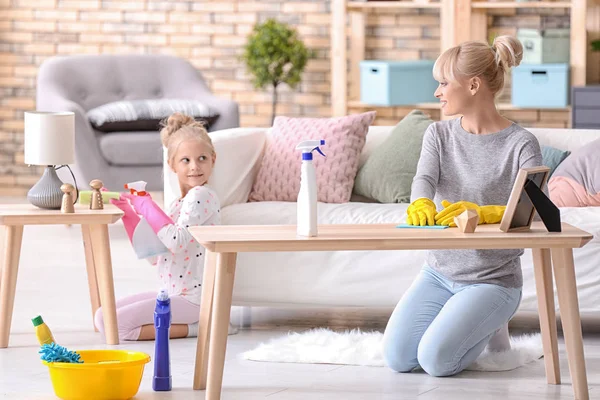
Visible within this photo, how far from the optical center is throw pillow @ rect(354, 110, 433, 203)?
12.4 ft

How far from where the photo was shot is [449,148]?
2902 millimetres

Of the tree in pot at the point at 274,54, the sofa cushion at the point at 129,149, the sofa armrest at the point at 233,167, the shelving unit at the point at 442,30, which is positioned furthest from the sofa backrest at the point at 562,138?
the tree in pot at the point at 274,54

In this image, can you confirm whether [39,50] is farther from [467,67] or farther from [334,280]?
[467,67]

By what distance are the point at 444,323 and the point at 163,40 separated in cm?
459

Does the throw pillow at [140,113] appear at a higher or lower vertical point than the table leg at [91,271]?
higher

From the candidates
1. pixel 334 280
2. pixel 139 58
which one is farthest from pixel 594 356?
pixel 139 58

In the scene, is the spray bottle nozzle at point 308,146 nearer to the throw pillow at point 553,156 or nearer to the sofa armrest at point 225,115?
the throw pillow at point 553,156

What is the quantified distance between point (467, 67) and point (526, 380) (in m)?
0.86

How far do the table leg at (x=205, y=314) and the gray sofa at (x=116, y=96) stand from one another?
289 cm

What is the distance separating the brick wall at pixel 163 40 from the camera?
6.91m

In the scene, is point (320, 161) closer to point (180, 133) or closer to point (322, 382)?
point (180, 133)

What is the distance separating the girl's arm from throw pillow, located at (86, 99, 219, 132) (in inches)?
95.5

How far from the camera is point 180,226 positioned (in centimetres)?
330

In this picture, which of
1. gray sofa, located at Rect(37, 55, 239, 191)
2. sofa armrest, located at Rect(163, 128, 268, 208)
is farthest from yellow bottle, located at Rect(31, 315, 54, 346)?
gray sofa, located at Rect(37, 55, 239, 191)
